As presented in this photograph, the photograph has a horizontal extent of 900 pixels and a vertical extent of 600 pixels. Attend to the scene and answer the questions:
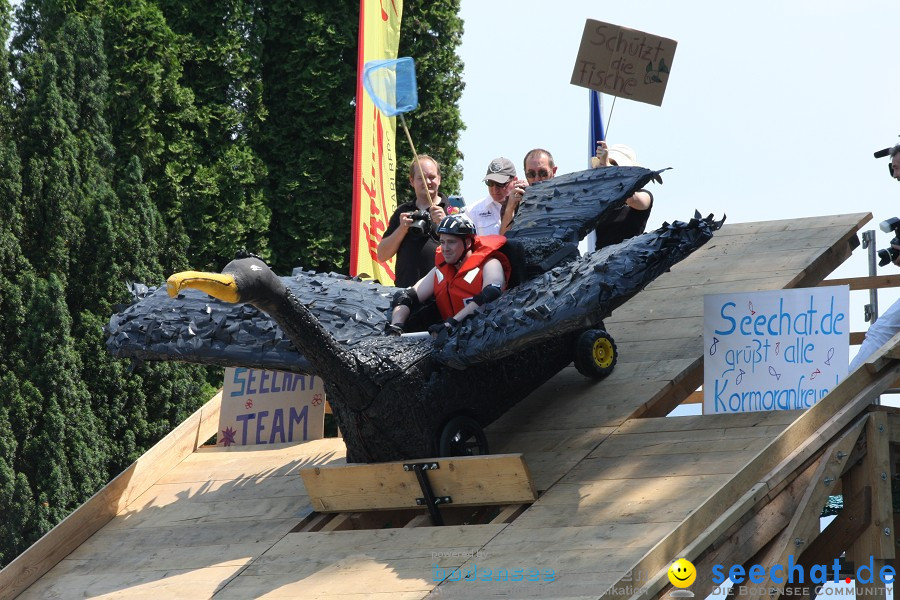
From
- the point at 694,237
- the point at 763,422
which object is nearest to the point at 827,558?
the point at 763,422

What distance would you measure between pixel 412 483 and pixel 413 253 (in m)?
1.96

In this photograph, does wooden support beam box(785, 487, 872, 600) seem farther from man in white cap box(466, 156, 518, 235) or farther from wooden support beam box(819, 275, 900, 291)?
man in white cap box(466, 156, 518, 235)

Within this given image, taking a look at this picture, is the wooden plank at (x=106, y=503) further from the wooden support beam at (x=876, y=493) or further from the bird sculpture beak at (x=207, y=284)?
the wooden support beam at (x=876, y=493)

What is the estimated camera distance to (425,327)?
796 cm

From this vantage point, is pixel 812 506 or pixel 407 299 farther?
pixel 407 299

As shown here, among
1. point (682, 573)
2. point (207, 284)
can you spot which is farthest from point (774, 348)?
point (207, 284)

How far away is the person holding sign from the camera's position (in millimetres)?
7410

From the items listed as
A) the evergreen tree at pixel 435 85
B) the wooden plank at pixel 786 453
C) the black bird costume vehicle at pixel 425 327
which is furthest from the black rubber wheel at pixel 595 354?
the evergreen tree at pixel 435 85

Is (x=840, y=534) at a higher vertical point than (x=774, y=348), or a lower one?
lower

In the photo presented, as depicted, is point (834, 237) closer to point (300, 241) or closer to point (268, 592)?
point (268, 592)

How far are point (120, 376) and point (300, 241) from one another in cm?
319

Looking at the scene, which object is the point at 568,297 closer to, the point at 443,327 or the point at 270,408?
the point at 443,327

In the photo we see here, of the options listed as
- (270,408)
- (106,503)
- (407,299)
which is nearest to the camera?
(407,299)

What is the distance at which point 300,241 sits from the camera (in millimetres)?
16578
